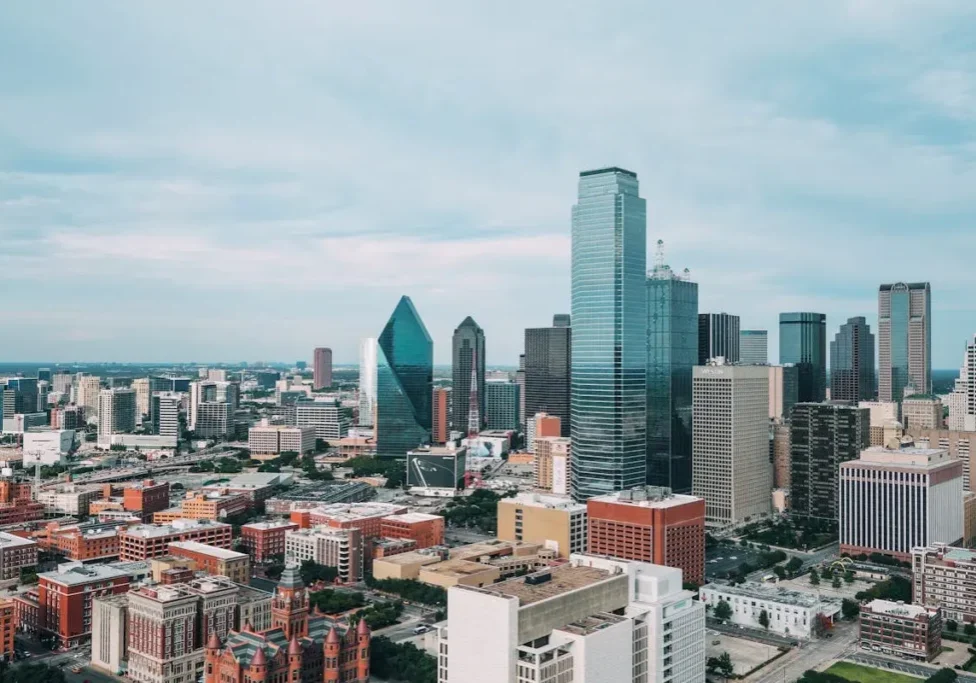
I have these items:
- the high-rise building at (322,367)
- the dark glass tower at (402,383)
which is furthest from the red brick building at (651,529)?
the high-rise building at (322,367)

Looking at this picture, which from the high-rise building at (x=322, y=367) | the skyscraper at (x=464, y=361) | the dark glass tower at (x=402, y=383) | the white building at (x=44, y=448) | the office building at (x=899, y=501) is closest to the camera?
the office building at (x=899, y=501)

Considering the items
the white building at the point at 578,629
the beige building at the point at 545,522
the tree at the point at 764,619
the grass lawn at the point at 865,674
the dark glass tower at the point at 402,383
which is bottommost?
the grass lawn at the point at 865,674

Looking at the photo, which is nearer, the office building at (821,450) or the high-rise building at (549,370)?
the office building at (821,450)

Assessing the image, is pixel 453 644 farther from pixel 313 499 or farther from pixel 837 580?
pixel 313 499

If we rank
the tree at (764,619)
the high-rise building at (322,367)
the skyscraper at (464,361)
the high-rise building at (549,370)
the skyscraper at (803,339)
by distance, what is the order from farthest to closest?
the high-rise building at (322,367) < the skyscraper at (803,339) < the skyscraper at (464,361) < the high-rise building at (549,370) < the tree at (764,619)

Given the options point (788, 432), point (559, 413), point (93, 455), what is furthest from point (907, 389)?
point (93, 455)

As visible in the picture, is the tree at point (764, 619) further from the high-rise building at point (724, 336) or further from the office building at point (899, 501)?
the high-rise building at point (724, 336)
